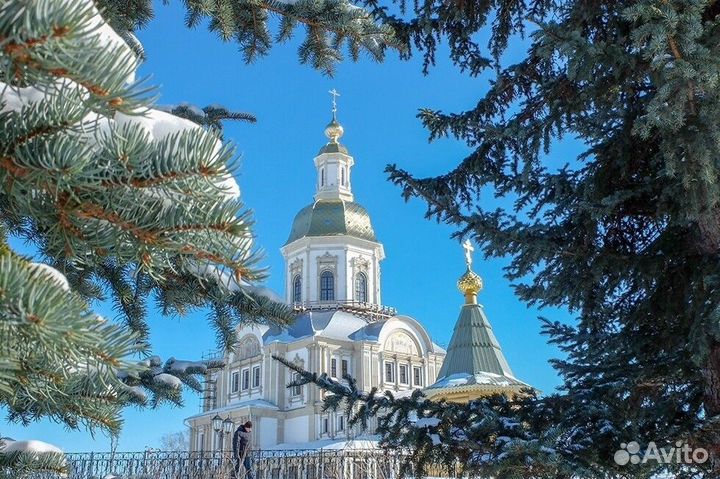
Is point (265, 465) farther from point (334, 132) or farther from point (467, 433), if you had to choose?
point (334, 132)

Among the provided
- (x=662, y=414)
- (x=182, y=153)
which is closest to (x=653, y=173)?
(x=662, y=414)

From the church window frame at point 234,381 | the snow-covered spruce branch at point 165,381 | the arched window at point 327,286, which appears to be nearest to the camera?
the snow-covered spruce branch at point 165,381

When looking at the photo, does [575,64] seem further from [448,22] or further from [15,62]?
[15,62]

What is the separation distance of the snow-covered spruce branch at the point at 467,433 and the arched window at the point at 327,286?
124 feet

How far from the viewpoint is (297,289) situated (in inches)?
1730

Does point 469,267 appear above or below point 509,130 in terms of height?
above

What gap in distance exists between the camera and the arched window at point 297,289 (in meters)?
43.4

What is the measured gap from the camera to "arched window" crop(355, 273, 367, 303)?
43625 mm

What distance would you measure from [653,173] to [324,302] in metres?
37.6

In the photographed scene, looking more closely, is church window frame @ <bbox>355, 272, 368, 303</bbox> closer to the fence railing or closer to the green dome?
the green dome

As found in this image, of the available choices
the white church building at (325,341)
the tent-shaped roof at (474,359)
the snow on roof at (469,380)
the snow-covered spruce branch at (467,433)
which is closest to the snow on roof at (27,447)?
the snow-covered spruce branch at (467,433)

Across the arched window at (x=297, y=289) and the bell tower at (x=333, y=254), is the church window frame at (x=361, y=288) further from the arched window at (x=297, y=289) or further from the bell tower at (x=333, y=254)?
the arched window at (x=297, y=289)

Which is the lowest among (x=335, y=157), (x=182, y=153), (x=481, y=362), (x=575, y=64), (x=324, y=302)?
(x=182, y=153)

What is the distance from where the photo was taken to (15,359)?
3.74ft
